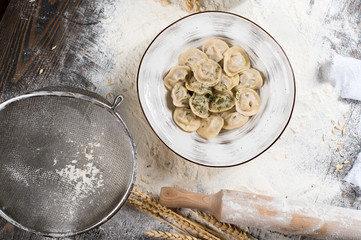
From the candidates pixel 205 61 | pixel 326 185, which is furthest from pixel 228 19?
pixel 326 185

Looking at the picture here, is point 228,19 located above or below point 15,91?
above

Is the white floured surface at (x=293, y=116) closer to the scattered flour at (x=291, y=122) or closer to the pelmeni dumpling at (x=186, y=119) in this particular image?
the scattered flour at (x=291, y=122)

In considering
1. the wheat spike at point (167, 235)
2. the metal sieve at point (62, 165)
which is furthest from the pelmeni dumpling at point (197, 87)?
the wheat spike at point (167, 235)

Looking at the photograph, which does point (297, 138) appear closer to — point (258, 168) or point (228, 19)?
point (258, 168)

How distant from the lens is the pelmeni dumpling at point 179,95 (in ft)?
5.11

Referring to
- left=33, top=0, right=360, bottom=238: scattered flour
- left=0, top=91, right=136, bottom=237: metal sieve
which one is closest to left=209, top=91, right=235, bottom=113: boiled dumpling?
left=33, top=0, right=360, bottom=238: scattered flour

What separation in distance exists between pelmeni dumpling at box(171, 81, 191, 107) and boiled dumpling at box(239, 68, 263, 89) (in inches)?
9.7

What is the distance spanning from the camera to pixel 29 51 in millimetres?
1663

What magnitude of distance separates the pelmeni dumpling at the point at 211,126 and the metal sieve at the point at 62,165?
0.32m

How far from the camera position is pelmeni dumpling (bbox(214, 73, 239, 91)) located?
5.22 feet

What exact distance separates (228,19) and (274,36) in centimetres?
26

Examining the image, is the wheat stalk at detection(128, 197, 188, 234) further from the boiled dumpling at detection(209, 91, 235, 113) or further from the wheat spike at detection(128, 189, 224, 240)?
the boiled dumpling at detection(209, 91, 235, 113)

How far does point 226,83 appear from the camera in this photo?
160cm

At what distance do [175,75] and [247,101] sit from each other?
32 centimetres
